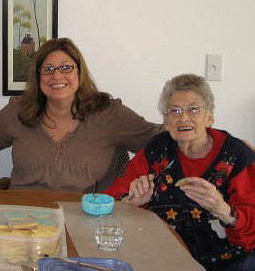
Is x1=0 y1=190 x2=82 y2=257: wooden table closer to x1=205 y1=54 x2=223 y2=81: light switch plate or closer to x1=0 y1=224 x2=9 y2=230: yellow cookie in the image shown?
x1=0 y1=224 x2=9 y2=230: yellow cookie

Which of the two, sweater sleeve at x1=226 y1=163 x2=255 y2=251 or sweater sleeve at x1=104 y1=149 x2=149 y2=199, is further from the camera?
sweater sleeve at x1=104 y1=149 x2=149 y2=199

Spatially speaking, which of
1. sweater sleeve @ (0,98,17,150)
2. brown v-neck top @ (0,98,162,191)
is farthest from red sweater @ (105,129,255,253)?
sweater sleeve @ (0,98,17,150)

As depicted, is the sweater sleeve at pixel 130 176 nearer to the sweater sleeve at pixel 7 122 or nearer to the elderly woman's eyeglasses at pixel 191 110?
the elderly woman's eyeglasses at pixel 191 110

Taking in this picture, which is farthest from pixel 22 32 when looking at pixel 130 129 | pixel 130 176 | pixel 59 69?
pixel 130 176

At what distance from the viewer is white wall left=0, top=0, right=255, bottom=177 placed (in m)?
2.52

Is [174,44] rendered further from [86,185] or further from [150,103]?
[86,185]

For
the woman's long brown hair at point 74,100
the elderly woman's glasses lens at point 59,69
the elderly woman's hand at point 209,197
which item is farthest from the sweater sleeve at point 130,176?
the elderly woman's glasses lens at point 59,69

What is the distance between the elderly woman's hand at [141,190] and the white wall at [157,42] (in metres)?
1.06

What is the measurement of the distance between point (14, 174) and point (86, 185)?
33cm

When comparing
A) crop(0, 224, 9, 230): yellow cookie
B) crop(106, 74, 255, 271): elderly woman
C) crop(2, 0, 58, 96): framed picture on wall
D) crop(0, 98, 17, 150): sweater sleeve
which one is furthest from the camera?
crop(2, 0, 58, 96): framed picture on wall

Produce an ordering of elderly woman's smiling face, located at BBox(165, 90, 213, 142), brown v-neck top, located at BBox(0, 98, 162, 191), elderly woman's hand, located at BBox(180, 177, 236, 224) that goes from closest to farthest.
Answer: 1. elderly woman's hand, located at BBox(180, 177, 236, 224)
2. elderly woman's smiling face, located at BBox(165, 90, 213, 142)
3. brown v-neck top, located at BBox(0, 98, 162, 191)

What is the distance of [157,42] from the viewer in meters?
2.58

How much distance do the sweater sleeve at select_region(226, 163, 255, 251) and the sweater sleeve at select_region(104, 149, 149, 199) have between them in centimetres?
32

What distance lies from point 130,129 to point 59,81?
0.36 meters
